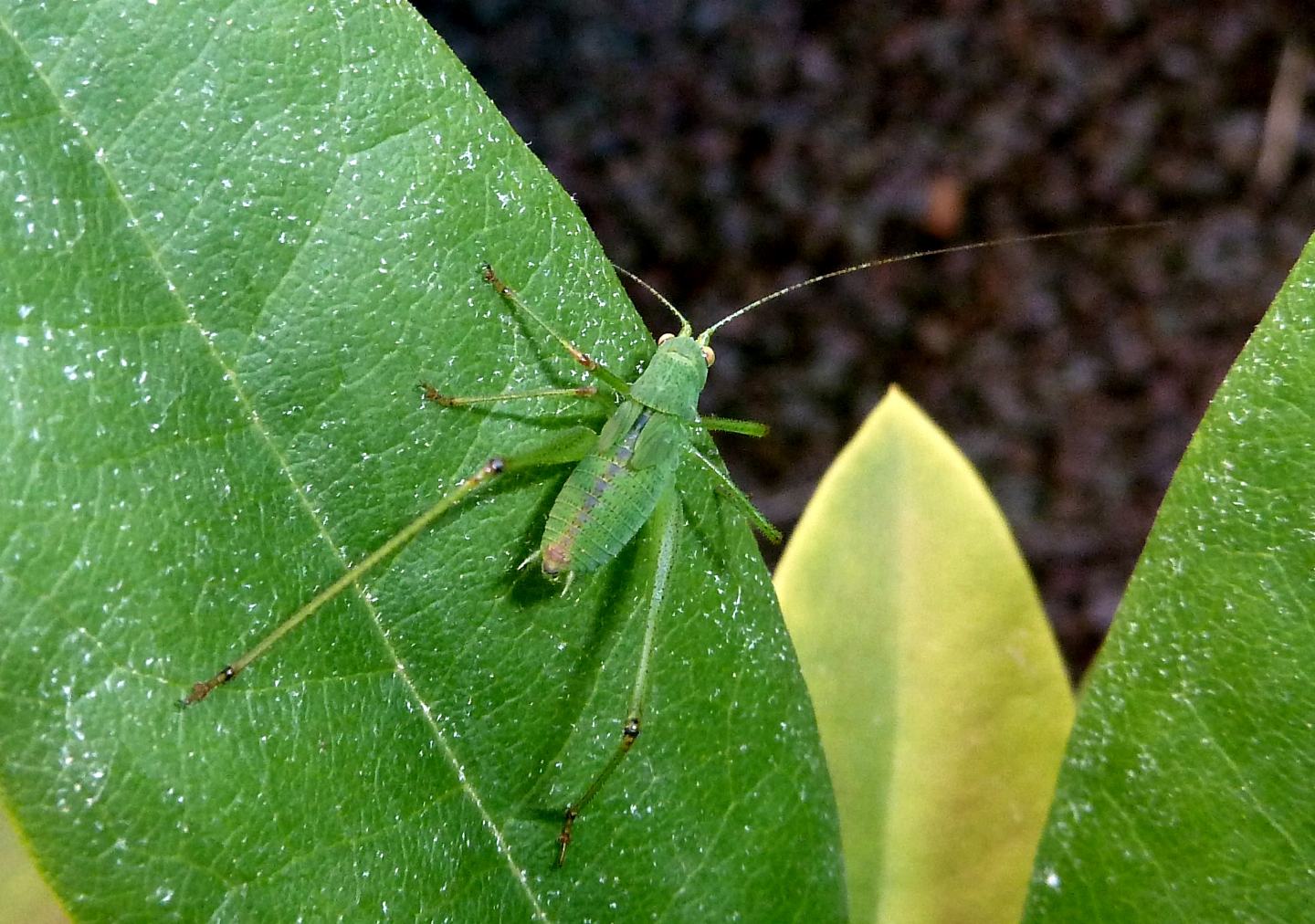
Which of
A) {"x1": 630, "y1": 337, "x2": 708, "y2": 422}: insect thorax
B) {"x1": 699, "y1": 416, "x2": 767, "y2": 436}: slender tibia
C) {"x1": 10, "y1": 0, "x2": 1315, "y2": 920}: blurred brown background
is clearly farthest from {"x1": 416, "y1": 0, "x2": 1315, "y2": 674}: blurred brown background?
{"x1": 630, "y1": 337, "x2": 708, "y2": 422}: insect thorax

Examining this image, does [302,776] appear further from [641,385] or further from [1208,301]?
[1208,301]

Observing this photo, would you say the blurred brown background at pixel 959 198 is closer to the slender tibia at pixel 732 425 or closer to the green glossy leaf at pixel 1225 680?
the slender tibia at pixel 732 425

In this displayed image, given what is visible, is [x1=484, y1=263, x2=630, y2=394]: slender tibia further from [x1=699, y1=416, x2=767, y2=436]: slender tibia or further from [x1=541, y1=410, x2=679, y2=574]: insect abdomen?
[x1=699, y1=416, x2=767, y2=436]: slender tibia

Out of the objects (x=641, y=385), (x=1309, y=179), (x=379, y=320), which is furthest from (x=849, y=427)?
(x=379, y=320)

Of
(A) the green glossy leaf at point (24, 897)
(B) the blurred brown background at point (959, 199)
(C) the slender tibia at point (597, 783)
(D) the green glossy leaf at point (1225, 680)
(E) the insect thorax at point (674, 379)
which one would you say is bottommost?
(B) the blurred brown background at point (959, 199)

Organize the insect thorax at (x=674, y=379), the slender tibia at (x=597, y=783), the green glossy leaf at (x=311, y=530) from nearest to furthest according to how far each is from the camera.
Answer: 1. the green glossy leaf at (x=311, y=530)
2. the slender tibia at (x=597, y=783)
3. the insect thorax at (x=674, y=379)

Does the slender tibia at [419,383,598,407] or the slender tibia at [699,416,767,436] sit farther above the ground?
the slender tibia at [419,383,598,407]

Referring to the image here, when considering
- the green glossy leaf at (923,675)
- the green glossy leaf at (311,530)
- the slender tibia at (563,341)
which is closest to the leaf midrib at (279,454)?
the green glossy leaf at (311,530)
